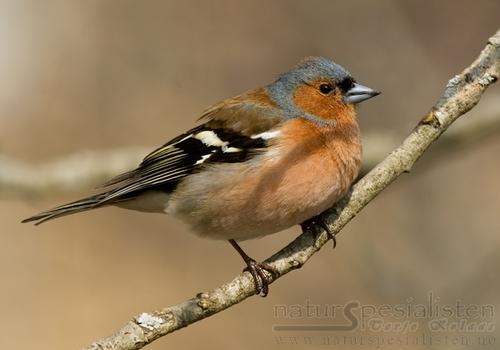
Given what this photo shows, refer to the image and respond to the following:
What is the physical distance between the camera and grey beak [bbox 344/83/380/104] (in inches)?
193

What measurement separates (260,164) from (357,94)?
0.78 meters

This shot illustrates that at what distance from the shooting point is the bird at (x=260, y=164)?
176 inches

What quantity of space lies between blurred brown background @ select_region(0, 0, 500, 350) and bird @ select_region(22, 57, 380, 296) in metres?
1.58

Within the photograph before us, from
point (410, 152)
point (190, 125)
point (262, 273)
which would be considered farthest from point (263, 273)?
point (190, 125)

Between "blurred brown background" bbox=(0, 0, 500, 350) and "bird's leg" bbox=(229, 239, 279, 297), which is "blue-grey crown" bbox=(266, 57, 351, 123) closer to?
"bird's leg" bbox=(229, 239, 279, 297)

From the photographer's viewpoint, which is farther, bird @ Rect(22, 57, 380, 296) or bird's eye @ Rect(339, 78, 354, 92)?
bird's eye @ Rect(339, 78, 354, 92)

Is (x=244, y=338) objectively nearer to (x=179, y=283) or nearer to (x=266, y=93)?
(x=179, y=283)

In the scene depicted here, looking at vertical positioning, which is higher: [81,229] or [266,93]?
[81,229]

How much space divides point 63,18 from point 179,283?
3795mm

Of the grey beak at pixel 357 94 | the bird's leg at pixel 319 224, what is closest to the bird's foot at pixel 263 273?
the bird's leg at pixel 319 224

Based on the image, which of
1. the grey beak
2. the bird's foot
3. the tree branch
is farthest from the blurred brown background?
the bird's foot

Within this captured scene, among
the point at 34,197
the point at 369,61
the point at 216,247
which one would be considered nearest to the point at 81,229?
the point at 216,247

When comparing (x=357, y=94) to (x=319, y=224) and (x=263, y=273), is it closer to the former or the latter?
(x=319, y=224)

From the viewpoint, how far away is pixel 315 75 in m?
4.99
